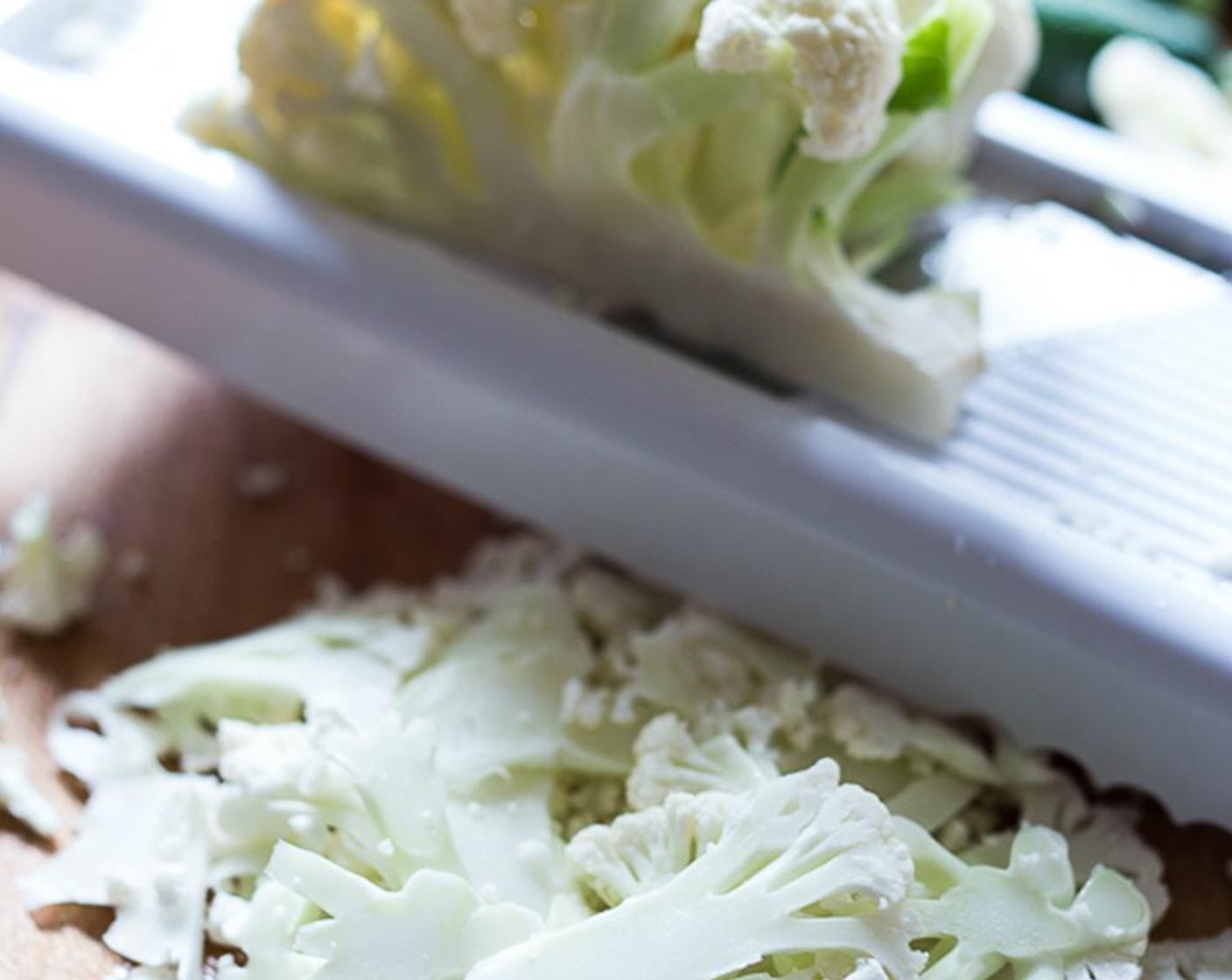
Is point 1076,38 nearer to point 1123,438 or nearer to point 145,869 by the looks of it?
point 1123,438

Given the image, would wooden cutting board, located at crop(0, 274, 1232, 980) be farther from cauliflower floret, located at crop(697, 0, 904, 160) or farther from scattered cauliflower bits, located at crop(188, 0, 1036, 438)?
cauliflower floret, located at crop(697, 0, 904, 160)

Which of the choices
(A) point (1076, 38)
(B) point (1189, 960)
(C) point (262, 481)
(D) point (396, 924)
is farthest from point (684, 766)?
(A) point (1076, 38)

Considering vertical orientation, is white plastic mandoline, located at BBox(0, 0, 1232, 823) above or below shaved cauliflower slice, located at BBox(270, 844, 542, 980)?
above

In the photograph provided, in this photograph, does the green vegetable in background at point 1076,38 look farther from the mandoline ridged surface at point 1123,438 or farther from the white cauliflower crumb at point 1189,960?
the white cauliflower crumb at point 1189,960

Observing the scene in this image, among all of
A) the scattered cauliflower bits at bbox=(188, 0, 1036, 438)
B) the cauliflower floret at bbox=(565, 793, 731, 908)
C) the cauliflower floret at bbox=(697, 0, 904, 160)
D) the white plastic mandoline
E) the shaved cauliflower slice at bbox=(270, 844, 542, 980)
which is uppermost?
the cauliflower floret at bbox=(697, 0, 904, 160)

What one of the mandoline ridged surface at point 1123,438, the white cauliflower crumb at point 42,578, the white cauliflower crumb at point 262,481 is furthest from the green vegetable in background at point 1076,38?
the white cauliflower crumb at point 42,578

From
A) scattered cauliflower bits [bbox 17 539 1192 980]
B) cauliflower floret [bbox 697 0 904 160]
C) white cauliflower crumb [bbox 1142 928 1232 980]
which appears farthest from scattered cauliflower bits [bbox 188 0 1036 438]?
white cauliflower crumb [bbox 1142 928 1232 980]
